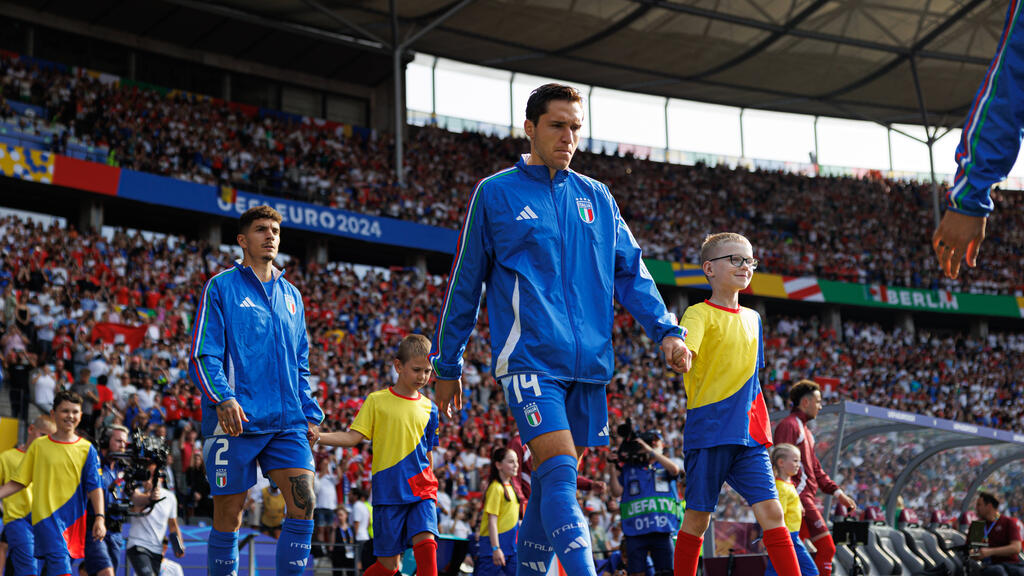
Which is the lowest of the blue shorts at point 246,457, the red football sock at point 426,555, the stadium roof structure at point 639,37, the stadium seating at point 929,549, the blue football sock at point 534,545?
the stadium seating at point 929,549

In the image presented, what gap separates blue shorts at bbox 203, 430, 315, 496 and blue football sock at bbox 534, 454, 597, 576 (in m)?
2.17

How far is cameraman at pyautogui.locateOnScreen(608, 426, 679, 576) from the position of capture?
363 inches

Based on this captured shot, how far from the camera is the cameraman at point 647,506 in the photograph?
9227 mm

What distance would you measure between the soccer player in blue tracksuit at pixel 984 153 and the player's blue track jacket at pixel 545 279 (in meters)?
1.32

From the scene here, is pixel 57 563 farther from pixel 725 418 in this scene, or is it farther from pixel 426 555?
pixel 725 418

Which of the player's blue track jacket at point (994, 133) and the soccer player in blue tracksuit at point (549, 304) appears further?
the soccer player in blue tracksuit at point (549, 304)

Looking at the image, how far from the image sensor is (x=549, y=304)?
4035 millimetres

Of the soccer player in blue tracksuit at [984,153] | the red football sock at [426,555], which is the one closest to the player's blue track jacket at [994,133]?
the soccer player in blue tracksuit at [984,153]

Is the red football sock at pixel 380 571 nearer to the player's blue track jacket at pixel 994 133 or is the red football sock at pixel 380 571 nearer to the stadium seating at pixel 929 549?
the player's blue track jacket at pixel 994 133

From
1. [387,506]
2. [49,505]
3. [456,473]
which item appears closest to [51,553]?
[49,505]

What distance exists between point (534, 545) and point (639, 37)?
31.7m

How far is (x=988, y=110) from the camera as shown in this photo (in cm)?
313

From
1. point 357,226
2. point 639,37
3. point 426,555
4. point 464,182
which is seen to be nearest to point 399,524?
point 426,555

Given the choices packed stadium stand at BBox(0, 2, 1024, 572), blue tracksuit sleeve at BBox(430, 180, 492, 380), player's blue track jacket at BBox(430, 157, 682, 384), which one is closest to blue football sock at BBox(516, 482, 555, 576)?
player's blue track jacket at BBox(430, 157, 682, 384)
